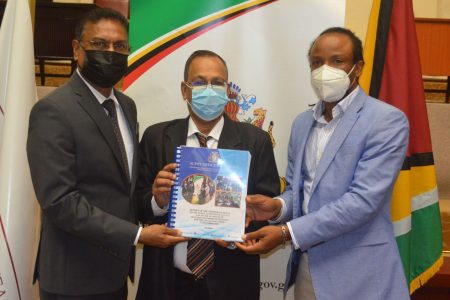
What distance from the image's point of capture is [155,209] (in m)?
2.33

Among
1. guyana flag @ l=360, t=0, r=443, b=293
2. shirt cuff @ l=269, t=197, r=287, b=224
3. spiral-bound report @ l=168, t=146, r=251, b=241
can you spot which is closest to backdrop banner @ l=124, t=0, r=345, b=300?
guyana flag @ l=360, t=0, r=443, b=293

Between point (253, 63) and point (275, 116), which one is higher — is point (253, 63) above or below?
above

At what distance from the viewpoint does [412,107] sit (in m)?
2.91

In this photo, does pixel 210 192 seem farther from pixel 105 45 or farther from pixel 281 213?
pixel 105 45

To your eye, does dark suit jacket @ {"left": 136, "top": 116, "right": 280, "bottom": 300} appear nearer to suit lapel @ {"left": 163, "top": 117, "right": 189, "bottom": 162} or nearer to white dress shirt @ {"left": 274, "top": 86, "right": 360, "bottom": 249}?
suit lapel @ {"left": 163, "top": 117, "right": 189, "bottom": 162}

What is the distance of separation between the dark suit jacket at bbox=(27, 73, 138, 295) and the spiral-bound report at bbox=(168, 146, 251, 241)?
9.1 inches

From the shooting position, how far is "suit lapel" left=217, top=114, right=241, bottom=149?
7.71 feet

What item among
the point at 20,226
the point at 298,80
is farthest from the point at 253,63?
the point at 20,226

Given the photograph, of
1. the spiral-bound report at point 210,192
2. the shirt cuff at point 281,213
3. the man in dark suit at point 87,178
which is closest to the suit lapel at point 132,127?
the man in dark suit at point 87,178

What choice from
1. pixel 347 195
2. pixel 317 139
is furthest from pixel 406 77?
pixel 347 195

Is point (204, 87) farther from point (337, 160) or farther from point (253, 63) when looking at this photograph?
point (253, 63)

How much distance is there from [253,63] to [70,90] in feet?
4.58

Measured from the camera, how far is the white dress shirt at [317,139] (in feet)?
7.47

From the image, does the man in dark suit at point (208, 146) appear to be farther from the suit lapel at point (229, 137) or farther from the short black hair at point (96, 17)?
the short black hair at point (96, 17)
